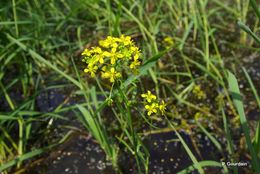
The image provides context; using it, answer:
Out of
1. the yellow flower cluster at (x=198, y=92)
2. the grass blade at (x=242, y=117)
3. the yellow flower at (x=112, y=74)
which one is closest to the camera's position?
the yellow flower at (x=112, y=74)

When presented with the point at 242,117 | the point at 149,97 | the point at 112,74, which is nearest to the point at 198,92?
the point at 242,117

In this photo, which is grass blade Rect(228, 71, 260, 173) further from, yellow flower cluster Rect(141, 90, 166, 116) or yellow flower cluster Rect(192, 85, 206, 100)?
yellow flower cluster Rect(192, 85, 206, 100)

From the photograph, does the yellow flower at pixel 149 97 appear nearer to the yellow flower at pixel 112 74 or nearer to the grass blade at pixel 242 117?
the yellow flower at pixel 112 74

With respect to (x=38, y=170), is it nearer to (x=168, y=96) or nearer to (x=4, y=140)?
(x=4, y=140)

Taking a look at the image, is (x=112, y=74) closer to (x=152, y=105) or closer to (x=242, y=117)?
(x=152, y=105)

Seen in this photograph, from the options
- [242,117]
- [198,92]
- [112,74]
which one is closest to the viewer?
[112,74]

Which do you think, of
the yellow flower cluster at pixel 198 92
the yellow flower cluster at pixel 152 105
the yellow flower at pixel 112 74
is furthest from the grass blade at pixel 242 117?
the yellow flower cluster at pixel 198 92

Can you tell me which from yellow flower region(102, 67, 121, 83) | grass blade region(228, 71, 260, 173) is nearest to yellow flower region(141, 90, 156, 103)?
yellow flower region(102, 67, 121, 83)

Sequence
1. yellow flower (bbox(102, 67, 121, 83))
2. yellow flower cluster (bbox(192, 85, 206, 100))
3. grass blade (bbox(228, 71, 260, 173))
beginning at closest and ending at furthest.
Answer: yellow flower (bbox(102, 67, 121, 83)) < grass blade (bbox(228, 71, 260, 173)) < yellow flower cluster (bbox(192, 85, 206, 100))

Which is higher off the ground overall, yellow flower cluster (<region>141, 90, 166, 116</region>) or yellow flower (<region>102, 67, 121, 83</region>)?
yellow flower (<region>102, 67, 121, 83</region>)

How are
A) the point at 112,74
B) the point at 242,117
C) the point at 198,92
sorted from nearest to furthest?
the point at 112,74 → the point at 242,117 → the point at 198,92

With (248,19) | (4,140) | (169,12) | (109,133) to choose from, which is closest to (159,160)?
(109,133)
